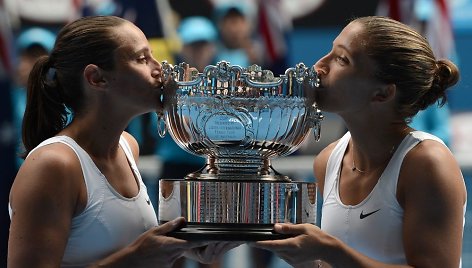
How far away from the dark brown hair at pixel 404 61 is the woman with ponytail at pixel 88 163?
394mm

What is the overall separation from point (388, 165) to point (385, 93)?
146mm

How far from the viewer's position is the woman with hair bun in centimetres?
181

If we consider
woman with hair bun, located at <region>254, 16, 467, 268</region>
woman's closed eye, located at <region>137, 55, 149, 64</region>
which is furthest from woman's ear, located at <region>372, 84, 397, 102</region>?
woman's closed eye, located at <region>137, 55, 149, 64</region>

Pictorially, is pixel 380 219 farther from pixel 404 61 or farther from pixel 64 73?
pixel 64 73

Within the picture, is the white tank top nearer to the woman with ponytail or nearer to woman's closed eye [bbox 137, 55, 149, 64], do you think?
the woman with ponytail

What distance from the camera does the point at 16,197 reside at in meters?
1.77

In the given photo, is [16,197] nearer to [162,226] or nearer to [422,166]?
[162,226]

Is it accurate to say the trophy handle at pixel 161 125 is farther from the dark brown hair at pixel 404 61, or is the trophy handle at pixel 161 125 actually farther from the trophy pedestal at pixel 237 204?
the dark brown hair at pixel 404 61

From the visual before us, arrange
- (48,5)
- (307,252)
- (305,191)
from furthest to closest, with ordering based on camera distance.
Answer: (48,5) → (305,191) → (307,252)

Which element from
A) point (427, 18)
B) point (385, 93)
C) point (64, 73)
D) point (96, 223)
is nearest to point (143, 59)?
point (64, 73)

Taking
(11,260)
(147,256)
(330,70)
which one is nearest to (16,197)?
(11,260)

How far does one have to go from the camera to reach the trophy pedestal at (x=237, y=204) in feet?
5.97

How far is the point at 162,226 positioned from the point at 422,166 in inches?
19.6

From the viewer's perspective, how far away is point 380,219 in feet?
6.26
